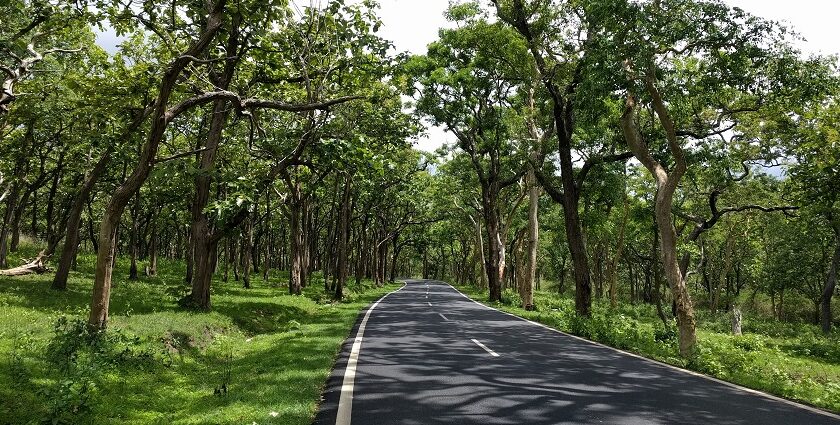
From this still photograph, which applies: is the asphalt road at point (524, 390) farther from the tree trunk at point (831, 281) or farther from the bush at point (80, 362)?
the tree trunk at point (831, 281)

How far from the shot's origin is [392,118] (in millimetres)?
23266

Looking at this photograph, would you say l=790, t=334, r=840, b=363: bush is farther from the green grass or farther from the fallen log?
the fallen log

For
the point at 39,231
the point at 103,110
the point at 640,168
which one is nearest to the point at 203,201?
the point at 103,110

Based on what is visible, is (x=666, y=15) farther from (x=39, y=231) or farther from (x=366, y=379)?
(x=39, y=231)

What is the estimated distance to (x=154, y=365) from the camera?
27.6ft

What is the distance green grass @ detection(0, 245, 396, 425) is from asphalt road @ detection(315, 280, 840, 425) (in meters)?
0.73

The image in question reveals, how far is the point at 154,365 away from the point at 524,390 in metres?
6.06

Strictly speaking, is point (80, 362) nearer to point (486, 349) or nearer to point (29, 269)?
point (486, 349)

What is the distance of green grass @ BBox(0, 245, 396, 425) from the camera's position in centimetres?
579

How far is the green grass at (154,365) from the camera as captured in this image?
579cm

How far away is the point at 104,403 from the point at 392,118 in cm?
1855

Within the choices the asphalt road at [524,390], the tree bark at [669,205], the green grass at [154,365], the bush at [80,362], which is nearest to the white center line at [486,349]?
the asphalt road at [524,390]

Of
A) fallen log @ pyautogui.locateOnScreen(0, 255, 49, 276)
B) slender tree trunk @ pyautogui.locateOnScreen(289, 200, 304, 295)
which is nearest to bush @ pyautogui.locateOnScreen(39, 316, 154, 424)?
fallen log @ pyautogui.locateOnScreen(0, 255, 49, 276)

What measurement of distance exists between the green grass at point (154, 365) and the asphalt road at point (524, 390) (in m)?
0.73
